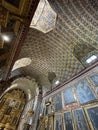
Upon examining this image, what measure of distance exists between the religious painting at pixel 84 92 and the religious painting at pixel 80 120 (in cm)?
57

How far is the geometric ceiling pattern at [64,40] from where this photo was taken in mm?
5654

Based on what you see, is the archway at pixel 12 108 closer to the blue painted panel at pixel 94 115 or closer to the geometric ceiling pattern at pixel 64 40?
the geometric ceiling pattern at pixel 64 40

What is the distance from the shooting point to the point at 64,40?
7359mm

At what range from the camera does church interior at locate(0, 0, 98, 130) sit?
3906 mm

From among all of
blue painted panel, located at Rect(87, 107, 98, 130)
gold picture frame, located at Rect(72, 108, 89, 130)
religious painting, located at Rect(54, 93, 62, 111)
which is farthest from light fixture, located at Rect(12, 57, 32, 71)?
blue painted panel, located at Rect(87, 107, 98, 130)

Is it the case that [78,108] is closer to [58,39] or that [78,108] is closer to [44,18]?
[58,39]

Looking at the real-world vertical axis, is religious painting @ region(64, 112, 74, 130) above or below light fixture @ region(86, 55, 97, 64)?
below

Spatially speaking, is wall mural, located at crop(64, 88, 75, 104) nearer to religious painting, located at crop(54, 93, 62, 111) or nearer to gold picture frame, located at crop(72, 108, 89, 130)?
religious painting, located at crop(54, 93, 62, 111)

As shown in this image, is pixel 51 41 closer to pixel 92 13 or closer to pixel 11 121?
pixel 92 13

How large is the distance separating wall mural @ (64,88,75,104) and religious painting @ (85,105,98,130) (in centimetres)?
137

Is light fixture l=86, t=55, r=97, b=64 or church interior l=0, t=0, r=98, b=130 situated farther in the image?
light fixture l=86, t=55, r=97, b=64

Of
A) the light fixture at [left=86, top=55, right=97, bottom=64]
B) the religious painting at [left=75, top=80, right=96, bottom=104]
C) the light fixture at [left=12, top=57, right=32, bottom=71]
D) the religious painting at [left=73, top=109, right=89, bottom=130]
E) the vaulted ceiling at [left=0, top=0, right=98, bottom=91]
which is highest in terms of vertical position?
the light fixture at [left=12, top=57, right=32, bottom=71]

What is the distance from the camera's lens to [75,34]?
6.72 metres

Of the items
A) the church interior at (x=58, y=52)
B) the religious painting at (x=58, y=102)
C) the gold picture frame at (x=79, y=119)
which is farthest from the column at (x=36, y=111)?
the gold picture frame at (x=79, y=119)
